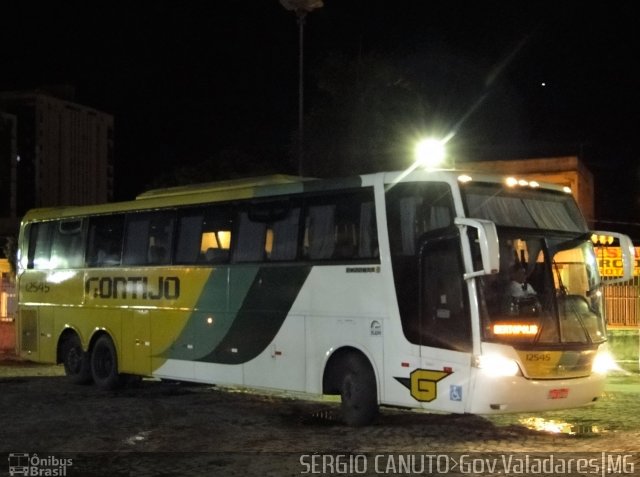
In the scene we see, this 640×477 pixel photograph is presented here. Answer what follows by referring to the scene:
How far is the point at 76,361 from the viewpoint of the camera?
17.6m

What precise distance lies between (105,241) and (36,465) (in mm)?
7886

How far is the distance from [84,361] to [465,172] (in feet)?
29.9

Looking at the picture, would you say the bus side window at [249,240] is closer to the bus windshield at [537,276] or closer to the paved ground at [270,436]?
the paved ground at [270,436]

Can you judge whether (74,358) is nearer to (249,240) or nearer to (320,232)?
(249,240)

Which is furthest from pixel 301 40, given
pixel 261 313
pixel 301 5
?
pixel 261 313

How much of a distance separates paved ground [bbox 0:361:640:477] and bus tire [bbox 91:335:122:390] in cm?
114

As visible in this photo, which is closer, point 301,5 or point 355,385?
point 355,385

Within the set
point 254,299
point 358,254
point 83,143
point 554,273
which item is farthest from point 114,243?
point 83,143

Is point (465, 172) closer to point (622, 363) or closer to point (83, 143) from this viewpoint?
point (622, 363)

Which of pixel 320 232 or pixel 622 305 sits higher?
pixel 320 232

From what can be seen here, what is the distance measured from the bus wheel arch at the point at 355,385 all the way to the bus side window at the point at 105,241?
5761 mm

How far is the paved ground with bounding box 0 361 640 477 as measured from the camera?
9477 mm

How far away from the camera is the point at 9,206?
96.9 meters

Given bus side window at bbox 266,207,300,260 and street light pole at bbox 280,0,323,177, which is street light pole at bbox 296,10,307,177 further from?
bus side window at bbox 266,207,300,260
